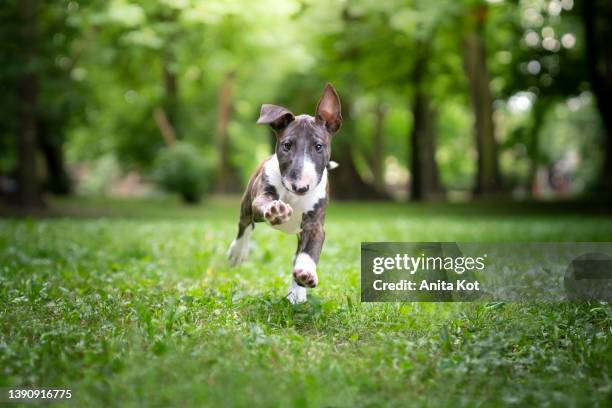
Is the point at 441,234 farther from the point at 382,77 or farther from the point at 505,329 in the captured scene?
the point at 382,77

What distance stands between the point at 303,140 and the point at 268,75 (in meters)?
22.0

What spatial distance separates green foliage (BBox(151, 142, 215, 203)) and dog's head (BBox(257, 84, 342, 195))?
19.9 meters

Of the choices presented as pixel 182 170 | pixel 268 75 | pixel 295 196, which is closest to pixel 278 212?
pixel 295 196

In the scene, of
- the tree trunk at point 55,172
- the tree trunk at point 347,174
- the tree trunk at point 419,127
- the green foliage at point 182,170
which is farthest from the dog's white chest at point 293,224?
the tree trunk at point 55,172

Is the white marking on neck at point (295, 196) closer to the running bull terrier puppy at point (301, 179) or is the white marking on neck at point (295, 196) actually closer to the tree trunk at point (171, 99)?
the running bull terrier puppy at point (301, 179)

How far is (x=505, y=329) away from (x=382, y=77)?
22458 mm

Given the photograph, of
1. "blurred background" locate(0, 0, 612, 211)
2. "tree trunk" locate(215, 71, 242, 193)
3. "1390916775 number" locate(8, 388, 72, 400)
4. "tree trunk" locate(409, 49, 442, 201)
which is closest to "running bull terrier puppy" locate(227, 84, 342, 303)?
"1390916775 number" locate(8, 388, 72, 400)

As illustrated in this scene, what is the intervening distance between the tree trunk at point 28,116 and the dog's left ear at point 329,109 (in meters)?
13.6

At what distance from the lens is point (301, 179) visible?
4.78 metres

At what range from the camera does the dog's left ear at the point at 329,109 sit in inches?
203

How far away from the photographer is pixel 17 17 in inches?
680

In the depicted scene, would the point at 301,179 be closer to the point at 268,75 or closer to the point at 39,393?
the point at 39,393

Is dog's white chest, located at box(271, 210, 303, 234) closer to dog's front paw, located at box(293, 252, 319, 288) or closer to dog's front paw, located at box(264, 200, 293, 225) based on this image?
dog's front paw, located at box(293, 252, 319, 288)

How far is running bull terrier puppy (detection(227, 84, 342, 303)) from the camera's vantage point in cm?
478
